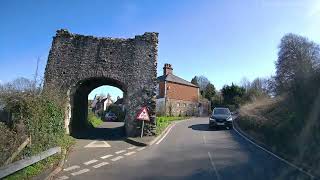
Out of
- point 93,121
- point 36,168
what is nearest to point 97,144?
point 36,168

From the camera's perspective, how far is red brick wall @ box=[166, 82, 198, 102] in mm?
71688

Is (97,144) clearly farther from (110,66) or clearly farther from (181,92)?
(181,92)

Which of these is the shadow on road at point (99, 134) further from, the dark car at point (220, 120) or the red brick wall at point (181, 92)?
the red brick wall at point (181, 92)

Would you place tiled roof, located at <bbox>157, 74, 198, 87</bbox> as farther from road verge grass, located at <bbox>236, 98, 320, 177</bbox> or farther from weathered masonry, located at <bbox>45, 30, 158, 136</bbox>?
road verge grass, located at <bbox>236, 98, 320, 177</bbox>

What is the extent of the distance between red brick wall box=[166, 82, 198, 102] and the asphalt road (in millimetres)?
49759

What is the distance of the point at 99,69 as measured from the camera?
26.5m

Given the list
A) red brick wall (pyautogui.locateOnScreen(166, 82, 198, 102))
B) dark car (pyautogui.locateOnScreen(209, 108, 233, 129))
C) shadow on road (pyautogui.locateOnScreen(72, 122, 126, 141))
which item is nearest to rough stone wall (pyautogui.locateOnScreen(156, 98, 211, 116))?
red brick wall (pyautogui.locateOnScreen(166, 82, 198, 102))

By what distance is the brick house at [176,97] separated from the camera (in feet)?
229

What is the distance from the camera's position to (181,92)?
75188 millimetres

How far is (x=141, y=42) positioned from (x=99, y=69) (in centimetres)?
326

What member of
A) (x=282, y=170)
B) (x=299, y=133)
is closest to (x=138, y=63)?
(x=299, y=133)

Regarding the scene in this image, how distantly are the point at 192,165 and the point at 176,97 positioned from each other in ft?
191

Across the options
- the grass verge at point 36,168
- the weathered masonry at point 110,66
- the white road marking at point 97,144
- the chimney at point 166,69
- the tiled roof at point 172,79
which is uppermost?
the chimney at point 166,69

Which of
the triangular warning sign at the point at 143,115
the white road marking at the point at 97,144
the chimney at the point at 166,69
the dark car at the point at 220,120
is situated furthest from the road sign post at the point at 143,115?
the chimney at the point at 166,69
